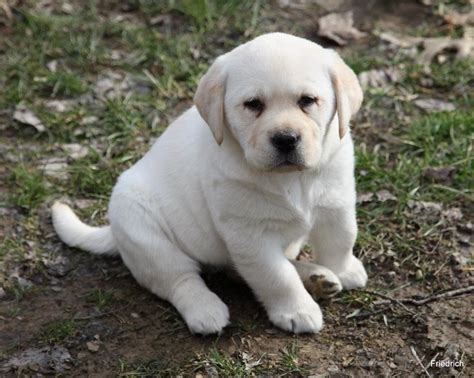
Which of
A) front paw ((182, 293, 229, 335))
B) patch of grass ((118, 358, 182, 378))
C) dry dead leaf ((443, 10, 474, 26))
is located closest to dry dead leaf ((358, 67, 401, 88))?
dry dead leaf ((443, 10, 474, 26))

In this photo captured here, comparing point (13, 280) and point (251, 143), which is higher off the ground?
point (251, 143)

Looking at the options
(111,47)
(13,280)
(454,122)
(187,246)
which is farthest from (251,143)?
(111,47)

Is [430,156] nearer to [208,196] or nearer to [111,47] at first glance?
[208,196]

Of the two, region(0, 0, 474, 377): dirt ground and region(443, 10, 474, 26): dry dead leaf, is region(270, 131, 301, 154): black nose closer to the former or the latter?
region(0, 0, 474, 377): dirt ground

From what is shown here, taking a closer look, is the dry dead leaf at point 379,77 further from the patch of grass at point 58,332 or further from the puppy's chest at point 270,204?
the patch of grass at point 58,332

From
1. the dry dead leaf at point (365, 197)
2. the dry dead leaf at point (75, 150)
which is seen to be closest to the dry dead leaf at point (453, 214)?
the dry dead leaf at point (365, 197)
